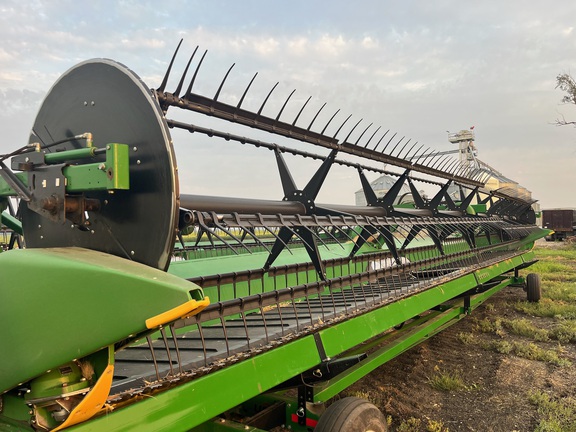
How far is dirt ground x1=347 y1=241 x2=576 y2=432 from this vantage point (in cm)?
395

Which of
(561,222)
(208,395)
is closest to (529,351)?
(208,395)

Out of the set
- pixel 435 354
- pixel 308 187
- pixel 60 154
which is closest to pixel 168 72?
pixel 60 154

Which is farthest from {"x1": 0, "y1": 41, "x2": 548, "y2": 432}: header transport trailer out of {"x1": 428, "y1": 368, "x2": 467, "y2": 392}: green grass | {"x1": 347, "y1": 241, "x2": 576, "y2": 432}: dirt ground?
{"x1": 428, "y1": 368, "x2": 467, "y2": 392}: green grass

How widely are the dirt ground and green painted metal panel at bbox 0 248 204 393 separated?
300 centimetres

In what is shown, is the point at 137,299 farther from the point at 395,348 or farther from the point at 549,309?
the point at 549,309

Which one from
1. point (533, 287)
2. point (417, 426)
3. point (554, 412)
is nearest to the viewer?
point (417, 426)

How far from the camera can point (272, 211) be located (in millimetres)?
3377

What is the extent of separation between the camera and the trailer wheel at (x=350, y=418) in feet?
8.08

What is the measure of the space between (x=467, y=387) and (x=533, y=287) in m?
5.06

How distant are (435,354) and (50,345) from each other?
5222 millimetres

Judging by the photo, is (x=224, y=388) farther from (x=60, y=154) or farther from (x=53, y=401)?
(x=60, y=154)

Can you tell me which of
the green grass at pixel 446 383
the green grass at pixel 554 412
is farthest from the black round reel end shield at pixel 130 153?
the green grass at pixel 446 383

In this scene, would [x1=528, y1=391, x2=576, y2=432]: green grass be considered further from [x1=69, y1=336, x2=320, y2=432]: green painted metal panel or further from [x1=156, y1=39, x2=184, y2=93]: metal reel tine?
[x1=156, y1=39, x2=184, y2=93]: metal reel tine

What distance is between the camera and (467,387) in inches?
184
